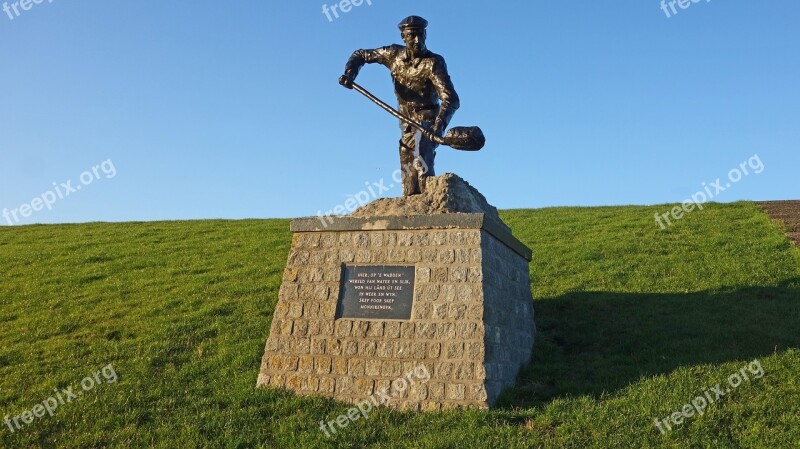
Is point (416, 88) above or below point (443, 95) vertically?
above

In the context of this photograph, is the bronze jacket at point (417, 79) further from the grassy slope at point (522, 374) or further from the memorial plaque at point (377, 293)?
the grassy slope at point (522, 374)

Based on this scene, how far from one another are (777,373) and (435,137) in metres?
4.87

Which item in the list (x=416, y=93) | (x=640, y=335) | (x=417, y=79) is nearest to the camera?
(x=417, y=79)

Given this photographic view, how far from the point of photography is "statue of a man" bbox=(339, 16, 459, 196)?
9.52 m

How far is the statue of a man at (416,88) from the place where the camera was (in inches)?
375

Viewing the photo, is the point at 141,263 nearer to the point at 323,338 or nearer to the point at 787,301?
the point at 323,338

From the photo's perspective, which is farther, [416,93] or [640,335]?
[640,335]

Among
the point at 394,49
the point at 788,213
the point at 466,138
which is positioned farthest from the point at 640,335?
the point at 788,213

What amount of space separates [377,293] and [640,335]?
390 centimetres

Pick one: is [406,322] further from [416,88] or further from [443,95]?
[416,88]

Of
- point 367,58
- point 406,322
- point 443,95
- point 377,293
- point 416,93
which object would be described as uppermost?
point 367,58

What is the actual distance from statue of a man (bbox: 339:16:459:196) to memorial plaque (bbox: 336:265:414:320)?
63.8 inches

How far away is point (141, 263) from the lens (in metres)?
17.0

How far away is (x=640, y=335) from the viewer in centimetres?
998
